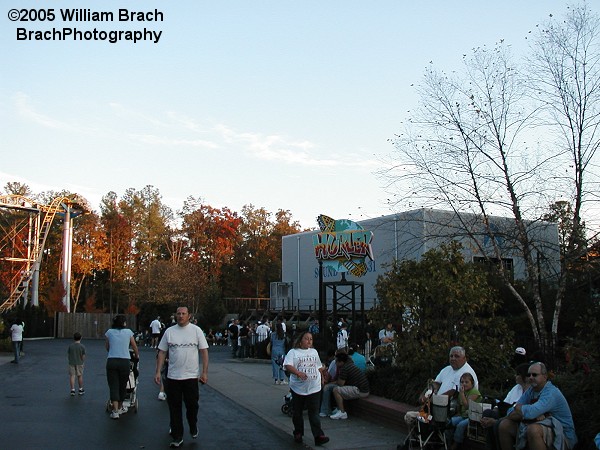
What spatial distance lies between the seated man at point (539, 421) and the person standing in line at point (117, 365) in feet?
21.4

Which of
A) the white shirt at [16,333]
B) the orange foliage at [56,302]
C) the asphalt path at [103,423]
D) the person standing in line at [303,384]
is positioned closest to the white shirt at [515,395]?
the person standing in line at [303,384]

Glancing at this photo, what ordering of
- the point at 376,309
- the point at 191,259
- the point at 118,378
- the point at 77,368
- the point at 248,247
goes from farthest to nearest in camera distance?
the point at 248,247 → the point at 191,259 → the point at 77,368 → the point at 376,309 → the point at 118,378

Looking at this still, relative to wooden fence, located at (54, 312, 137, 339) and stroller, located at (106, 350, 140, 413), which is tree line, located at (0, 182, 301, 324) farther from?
stroller, located at (106, 350, 140, 413)

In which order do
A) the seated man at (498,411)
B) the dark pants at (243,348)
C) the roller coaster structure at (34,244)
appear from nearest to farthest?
the seated man at (498,411), the dark pants at (243,348), the roller coaster structure at (34,244)

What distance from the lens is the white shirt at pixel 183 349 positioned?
27.9 feet

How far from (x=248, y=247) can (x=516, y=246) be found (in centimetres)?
5302

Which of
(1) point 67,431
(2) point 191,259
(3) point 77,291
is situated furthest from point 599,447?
(3) point 77,291

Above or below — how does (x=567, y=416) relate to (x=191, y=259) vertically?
below

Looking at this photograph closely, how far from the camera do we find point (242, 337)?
26703mm

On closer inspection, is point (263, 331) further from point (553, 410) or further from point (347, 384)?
point (553, 410)

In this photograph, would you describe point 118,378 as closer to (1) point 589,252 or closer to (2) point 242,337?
(1) point 589,252

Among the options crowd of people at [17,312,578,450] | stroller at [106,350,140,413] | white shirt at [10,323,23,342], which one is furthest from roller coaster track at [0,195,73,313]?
stroller at [106,350,140,413]

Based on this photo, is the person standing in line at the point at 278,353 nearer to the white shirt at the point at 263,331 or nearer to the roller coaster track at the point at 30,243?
the white shirt at the point at 263,331

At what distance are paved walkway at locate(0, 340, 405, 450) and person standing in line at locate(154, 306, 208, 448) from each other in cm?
48
